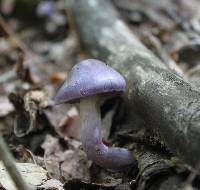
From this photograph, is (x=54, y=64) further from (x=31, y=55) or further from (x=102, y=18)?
(x=102, y=18)

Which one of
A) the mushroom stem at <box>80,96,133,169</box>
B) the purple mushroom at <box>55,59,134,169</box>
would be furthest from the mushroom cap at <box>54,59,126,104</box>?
the mushroom stem at <box>80,96,133,169</box>

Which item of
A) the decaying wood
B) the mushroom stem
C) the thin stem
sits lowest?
the mushroom stem

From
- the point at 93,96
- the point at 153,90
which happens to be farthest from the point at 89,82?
the point at 153,90

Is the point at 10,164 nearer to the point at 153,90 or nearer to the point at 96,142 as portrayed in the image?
the point at 96,142

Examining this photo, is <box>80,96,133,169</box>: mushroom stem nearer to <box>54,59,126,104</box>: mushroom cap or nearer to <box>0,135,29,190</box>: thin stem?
<box>54,59,126,104</box>: mushroom cap

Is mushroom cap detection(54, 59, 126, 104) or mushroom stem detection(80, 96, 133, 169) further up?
mushroom cap detection(54, 59, 126, 104)

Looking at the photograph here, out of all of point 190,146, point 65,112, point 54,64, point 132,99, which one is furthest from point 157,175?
point 54,64

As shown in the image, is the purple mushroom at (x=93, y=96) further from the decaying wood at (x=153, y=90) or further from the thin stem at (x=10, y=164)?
the thin stem at (x=10, y=164)

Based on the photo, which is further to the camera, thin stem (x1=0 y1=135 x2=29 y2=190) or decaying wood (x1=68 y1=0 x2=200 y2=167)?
decaying wood (x1=68 y1=0 x2=200 y2=167)
